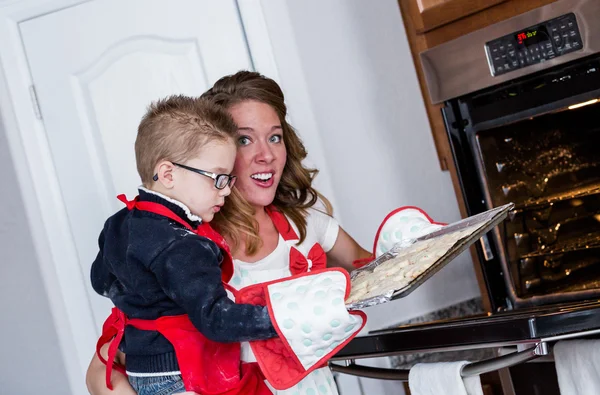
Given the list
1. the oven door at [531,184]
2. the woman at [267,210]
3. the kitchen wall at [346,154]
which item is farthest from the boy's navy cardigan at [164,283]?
the kitchen wall at [346,154]

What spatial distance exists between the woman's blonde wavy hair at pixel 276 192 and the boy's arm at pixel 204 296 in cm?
37

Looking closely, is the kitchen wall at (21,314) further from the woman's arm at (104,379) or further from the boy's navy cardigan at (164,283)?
the boy's navy cardigan at (164,283)

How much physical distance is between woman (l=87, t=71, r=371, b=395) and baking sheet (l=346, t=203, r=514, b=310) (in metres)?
0.27

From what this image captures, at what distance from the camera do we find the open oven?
1.78 metres

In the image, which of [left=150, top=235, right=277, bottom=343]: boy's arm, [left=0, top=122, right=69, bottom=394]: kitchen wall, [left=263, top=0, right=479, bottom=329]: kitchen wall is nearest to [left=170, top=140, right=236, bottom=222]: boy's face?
[left=150, top=235, right=277, bottom=343]: boy's arm

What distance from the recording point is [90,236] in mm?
2449

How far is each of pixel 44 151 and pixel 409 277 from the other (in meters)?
1.57

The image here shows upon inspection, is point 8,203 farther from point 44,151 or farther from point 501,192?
point 501,192

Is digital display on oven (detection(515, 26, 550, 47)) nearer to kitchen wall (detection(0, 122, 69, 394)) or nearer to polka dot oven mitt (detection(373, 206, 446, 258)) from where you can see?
polka dot oven mitt (detection(373, 206, 446, 258))

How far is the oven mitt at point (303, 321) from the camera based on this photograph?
129 centimetres

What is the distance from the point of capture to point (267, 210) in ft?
6.31

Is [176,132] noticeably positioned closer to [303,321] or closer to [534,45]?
[303,321]

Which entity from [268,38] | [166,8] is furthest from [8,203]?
[268,38]

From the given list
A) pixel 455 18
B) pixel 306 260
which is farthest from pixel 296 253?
pixel 455 18
